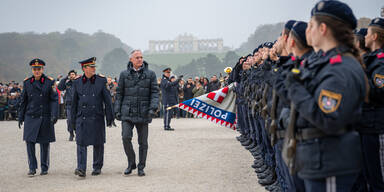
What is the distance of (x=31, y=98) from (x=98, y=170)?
202 cm

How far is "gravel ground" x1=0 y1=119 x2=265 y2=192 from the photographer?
722 centimetres

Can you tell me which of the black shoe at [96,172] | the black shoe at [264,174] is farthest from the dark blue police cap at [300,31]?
the black shoe at [96,172]

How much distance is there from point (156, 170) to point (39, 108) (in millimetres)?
2675

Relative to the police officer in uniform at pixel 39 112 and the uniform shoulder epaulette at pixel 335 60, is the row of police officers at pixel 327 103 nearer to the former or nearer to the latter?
the uniform shoulder epaulette at pixel 335 60

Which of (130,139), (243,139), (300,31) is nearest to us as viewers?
(300,31)

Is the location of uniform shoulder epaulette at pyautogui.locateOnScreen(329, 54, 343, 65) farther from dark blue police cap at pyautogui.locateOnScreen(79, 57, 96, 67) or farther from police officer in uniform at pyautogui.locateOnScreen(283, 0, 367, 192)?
dark blue police cap at pyautogui.locateOnScreen(79, 57, 96, 67)

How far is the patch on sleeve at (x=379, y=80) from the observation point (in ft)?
14.5

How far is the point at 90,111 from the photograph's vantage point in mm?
8383

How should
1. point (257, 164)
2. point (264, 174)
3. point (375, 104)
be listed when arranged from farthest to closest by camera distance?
point (257, 164) < point (264, 174) < point (375, 104)

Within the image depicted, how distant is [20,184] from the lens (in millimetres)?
7602

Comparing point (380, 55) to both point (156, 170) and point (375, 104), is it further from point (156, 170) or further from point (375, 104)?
point (156, 170)

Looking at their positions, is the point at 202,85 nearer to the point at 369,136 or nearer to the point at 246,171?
the point at 246,171

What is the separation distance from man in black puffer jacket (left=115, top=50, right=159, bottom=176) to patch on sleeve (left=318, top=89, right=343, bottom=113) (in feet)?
17.9

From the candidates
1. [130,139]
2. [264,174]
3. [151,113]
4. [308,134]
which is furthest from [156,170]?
[308,134]
